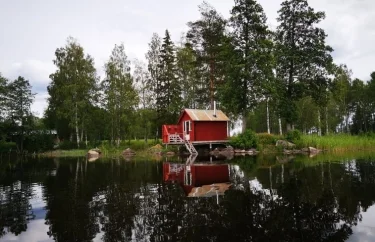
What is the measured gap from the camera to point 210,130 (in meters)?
34.8

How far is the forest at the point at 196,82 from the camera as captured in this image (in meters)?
33.5

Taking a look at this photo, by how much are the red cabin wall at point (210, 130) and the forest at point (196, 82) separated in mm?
2549

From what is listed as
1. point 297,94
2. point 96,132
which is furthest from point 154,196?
point 96,132

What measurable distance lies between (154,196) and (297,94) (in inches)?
1100

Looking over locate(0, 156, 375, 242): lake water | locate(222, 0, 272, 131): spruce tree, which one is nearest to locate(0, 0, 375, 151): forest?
locate(222, 0, 272, 131): spruce tree

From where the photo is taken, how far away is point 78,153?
136ft

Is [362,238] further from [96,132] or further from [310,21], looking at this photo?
[96,132]

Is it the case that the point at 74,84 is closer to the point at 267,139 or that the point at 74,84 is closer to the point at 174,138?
the point at 174,138

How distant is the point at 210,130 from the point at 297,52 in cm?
1303

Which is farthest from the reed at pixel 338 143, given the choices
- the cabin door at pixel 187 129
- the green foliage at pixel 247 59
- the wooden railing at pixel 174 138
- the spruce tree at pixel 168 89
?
the spruce tree at pixel 168 89

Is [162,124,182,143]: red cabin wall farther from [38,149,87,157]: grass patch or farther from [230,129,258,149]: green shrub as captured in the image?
[38,149,87,157]: grass patch

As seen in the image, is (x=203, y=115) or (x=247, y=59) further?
(x=203, y=115)

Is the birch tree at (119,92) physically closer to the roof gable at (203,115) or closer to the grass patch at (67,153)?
the grass patch at (67,153)

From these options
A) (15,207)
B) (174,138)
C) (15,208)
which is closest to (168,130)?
(174,138)
